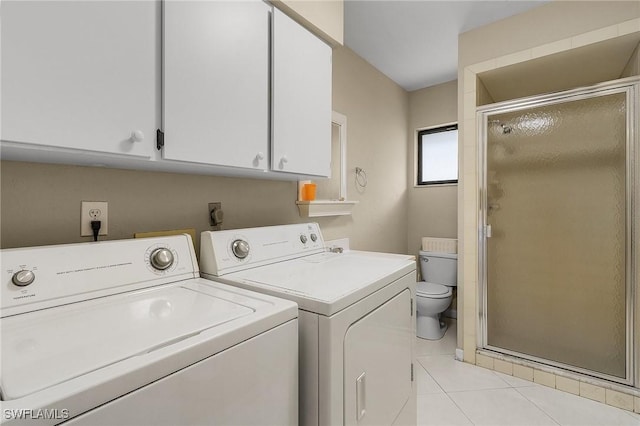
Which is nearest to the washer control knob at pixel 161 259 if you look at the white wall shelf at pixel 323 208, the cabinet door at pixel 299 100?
the cabinet door at pixel 299 100

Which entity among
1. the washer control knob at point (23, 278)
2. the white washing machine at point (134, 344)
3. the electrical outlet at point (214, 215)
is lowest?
the white washing machine at point (134, 344)

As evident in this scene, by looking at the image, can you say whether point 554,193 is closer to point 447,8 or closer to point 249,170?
point 447,8

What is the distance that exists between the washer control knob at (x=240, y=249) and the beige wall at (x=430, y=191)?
8.49ft

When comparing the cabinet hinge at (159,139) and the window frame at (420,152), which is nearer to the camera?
the cabinet hinge at (159,139)

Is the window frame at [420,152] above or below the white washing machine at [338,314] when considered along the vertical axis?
above

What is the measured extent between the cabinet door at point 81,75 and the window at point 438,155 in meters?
3.09

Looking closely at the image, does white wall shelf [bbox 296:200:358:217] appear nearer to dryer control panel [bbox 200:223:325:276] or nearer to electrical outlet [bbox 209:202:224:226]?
dryer control panel [bbox 200:223:325:276]

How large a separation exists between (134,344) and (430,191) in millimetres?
3280

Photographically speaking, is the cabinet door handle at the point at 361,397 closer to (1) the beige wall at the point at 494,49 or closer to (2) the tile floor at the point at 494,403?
(2) the tile floor at the point at 494,403

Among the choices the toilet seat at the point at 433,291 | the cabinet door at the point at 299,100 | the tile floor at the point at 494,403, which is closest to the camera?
the cabinet door at the point at 299,100

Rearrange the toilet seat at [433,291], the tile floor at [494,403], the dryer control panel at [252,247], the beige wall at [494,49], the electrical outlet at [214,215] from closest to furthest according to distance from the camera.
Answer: the dryer control panel at [252,247] < the electrical outlet at [214,215] < the tile floor at [494,403] < the beige wall at [494,49] < the toilet seat at [433,291]

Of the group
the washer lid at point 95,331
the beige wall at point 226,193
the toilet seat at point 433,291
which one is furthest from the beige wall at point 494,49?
the washer lid at point 95,331

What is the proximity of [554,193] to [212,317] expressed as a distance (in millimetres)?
2504

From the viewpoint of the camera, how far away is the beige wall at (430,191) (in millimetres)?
3238
